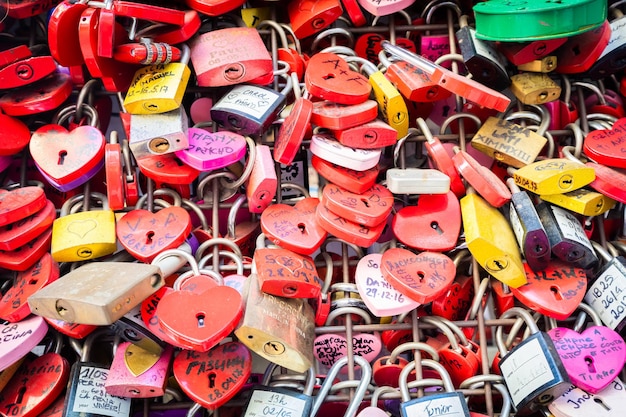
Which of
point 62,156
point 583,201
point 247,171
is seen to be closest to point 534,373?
Result: point 583,201

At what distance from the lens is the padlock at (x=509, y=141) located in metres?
1.49

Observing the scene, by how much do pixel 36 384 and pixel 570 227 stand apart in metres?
1.03

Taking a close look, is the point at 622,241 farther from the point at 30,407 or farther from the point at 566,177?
the point at 30,407

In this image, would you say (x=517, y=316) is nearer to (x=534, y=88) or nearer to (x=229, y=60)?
(x=534, y=88)

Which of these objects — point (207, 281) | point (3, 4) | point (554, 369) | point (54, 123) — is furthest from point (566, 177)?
point (3, 4)

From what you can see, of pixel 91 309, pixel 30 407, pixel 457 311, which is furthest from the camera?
pixel 457 311

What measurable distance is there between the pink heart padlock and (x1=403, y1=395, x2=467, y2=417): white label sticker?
21 cm

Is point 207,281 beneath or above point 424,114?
beneath

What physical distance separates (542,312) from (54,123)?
1.07 meters

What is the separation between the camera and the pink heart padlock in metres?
1.29

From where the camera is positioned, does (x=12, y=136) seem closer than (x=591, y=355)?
No

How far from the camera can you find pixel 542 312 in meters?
1.36

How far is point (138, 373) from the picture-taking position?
1.30 metres

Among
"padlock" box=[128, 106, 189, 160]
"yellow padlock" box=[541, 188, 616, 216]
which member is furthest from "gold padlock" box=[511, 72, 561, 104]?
"padlock" box=[128, 106, 189, 160]
